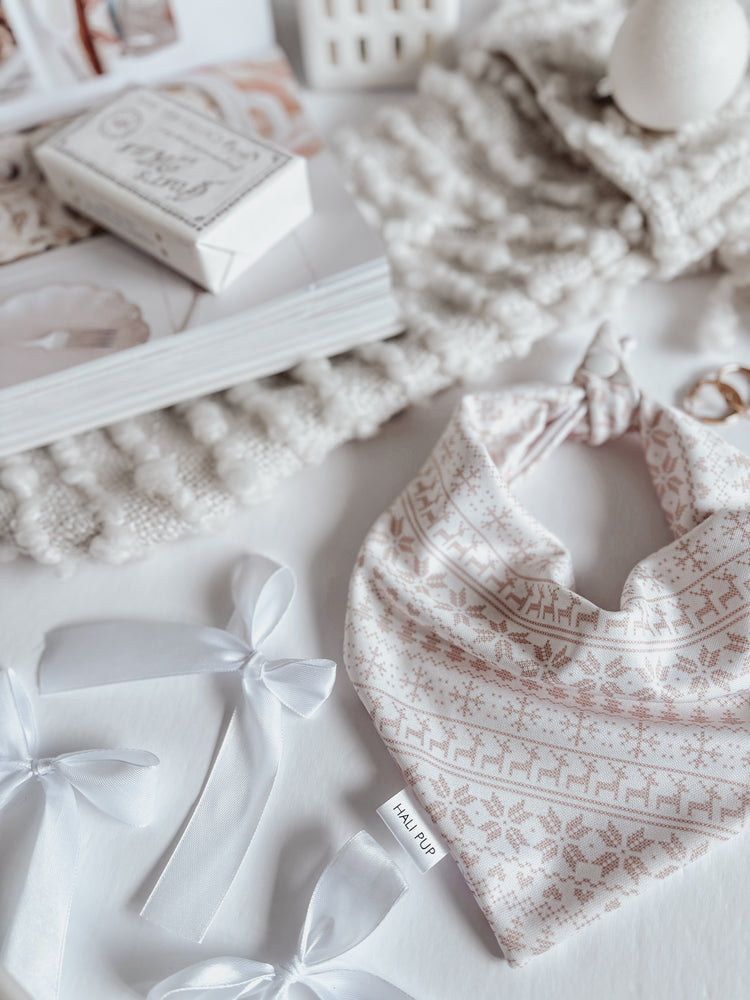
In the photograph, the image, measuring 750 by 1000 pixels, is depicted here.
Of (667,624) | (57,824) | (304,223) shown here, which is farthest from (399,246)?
(57,824)

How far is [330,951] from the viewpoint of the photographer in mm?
434

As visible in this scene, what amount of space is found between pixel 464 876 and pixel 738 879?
0.14 meters

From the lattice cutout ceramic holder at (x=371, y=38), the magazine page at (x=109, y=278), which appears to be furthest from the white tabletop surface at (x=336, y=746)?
the lattice cutout ceramic holder at (x=371, y=38)

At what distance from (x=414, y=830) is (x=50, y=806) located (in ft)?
0.62

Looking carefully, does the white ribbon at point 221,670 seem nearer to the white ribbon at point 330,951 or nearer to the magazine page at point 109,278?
the white ribbon at point 330,951

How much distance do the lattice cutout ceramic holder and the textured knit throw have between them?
4cm

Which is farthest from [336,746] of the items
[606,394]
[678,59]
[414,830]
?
[678,59]

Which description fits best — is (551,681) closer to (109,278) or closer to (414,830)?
(414,830)

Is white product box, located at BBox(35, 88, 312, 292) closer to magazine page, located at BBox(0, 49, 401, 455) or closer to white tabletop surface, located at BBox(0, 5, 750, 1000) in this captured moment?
magazine page, located at BBox(0, 49, 401, 455)

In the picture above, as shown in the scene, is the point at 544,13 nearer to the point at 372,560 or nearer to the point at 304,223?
the point at 304,223

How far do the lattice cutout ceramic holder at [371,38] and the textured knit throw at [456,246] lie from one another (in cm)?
4

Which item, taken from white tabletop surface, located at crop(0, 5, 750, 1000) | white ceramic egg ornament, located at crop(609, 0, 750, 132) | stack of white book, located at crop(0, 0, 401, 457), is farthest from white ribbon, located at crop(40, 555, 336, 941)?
white ceramic egg ornament, located at crop(609, 0, 750, 132)

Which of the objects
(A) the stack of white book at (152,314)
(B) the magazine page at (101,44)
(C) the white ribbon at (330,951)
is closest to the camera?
(C) the white ribbon at (330,951)

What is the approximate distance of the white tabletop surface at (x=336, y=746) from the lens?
436 millimetres
